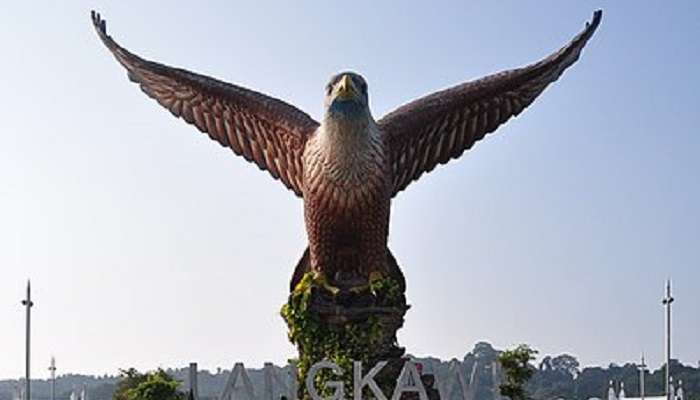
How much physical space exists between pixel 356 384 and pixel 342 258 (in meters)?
3.24

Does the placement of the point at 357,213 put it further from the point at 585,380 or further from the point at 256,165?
the point at 585,380

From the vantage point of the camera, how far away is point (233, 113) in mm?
20141

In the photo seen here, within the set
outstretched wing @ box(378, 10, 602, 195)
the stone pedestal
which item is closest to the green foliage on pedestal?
the stone pedestal

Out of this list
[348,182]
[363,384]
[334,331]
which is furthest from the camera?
[334,331]

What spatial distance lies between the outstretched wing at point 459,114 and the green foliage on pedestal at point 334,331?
6.75ft

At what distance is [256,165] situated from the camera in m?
20.5

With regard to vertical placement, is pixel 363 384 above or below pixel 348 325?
below

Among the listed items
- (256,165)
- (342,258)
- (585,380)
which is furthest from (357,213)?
(585,380)

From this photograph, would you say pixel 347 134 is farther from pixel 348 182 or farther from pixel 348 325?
pixel 348 325

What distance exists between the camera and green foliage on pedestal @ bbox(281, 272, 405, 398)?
1769 cm

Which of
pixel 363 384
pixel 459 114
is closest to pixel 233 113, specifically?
pixel 459 114

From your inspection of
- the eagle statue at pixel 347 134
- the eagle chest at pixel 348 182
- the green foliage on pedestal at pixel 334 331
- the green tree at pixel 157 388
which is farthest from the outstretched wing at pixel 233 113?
the green tree at pixel 157 388

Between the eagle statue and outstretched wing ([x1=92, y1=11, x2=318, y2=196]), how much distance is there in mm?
21

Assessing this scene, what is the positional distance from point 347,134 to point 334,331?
2.74 meters
